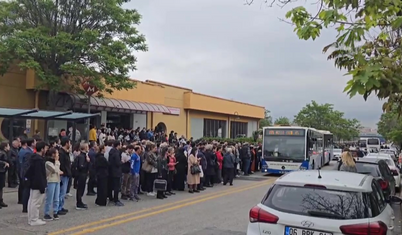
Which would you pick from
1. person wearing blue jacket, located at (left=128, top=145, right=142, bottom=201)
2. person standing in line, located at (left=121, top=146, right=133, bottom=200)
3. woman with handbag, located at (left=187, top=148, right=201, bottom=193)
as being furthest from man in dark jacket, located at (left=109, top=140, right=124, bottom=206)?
woman with handbag, located at (left=187, top=148, right=201, bottom=193)

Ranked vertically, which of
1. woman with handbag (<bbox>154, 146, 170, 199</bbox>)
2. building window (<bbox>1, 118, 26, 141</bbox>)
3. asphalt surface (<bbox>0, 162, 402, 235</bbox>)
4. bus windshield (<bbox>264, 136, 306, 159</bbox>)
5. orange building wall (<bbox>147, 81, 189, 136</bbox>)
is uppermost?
orange building wall (<bbox>147, 81, 189, 136</bbox>)

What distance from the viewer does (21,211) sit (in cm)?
1012

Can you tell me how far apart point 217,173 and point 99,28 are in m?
10.1

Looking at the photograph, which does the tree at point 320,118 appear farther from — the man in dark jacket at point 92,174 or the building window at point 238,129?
the man in dark jacket at point 92,174

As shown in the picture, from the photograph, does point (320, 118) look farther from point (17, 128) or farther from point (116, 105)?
point (17, 128)

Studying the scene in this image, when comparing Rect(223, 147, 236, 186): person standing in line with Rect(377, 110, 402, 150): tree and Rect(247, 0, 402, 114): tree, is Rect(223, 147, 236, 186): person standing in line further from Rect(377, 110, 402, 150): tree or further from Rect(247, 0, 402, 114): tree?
Rect(247, 0, 402, 114): tree

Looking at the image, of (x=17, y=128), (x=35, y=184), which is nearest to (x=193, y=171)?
(x=35, y=184)

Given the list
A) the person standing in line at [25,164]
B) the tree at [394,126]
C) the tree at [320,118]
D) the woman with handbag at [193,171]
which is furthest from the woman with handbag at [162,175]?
the tree at [320,118]

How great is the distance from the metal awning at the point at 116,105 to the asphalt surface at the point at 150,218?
10783mm

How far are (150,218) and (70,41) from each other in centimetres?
1258

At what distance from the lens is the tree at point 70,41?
63.9 ft

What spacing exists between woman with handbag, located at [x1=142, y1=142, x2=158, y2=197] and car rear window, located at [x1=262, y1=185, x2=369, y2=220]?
27.5 ft

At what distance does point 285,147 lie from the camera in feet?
73.4

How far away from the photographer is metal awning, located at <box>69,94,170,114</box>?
23641mm
